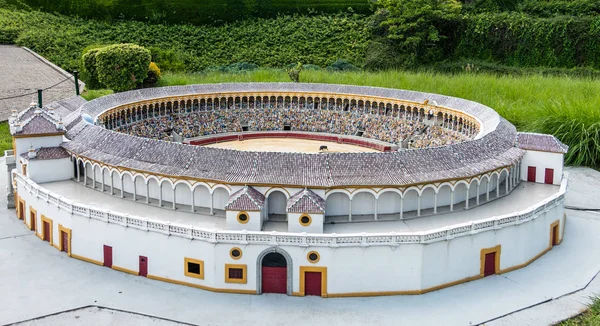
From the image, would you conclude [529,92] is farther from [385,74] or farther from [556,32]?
[556,32]

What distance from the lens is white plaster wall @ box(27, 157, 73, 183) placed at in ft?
140

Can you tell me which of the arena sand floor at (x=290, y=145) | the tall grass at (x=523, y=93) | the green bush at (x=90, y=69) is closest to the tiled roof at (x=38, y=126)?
the arena sand floor at (x=290, y=145)

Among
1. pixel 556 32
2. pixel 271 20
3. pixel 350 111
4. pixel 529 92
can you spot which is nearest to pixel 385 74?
pixel 350 111

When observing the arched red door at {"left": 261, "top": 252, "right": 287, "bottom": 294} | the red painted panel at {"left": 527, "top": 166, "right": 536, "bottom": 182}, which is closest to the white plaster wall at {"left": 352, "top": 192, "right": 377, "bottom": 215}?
the arched red door at {"left": 261, "top": 252, "right": 287, "bottom": 294}

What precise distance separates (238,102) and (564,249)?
4443 cm

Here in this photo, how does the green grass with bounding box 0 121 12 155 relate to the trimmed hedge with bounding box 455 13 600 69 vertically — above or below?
below

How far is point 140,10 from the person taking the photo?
4469 inches

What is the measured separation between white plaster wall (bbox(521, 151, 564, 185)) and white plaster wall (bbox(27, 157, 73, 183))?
1282 inches

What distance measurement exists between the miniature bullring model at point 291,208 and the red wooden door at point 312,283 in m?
0.05

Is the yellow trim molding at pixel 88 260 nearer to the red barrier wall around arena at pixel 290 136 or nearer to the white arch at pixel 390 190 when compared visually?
the white arch at pixel 390 190

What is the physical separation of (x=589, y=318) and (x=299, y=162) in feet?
57.6

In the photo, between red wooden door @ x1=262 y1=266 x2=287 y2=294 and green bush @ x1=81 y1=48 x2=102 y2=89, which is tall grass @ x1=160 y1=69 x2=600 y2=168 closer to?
green bush @ x1=81 y1=48 x2=102 y2=89

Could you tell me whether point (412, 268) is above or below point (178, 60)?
below

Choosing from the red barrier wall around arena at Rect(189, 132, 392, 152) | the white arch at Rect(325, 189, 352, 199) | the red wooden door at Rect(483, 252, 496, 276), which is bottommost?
the red wooden door at Rect(483, 252, 496, 276)
